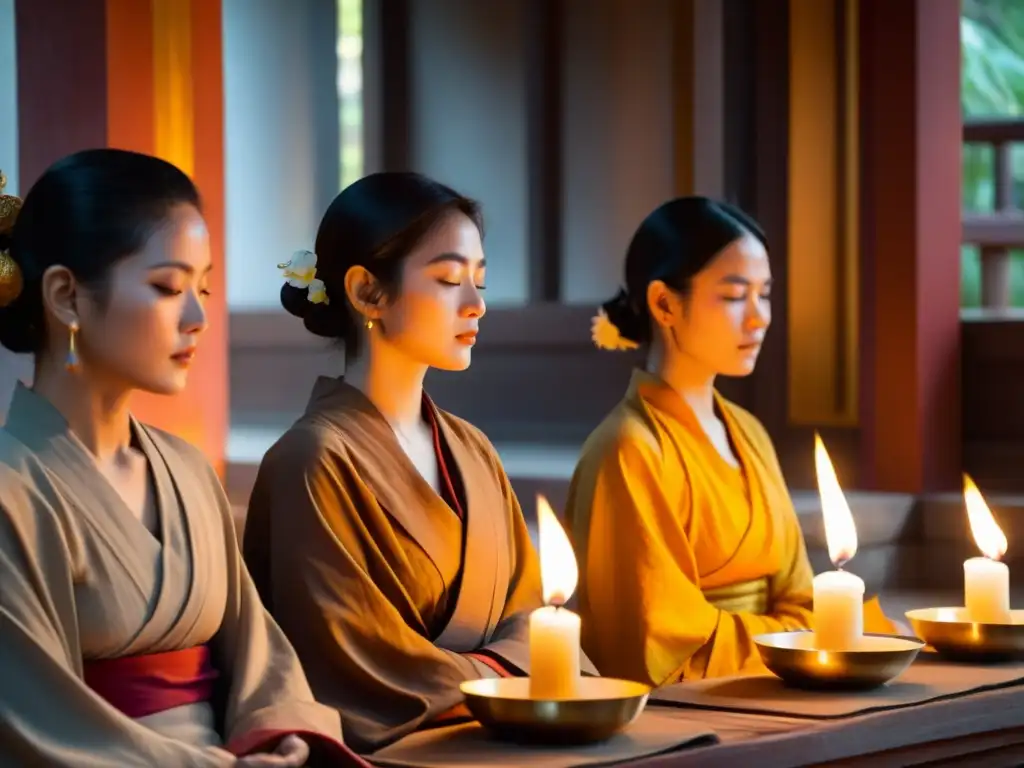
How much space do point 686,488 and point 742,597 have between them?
207 millimetres

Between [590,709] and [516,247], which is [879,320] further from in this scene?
[590,709]

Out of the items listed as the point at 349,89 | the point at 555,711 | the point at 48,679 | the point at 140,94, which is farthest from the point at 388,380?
the point at 349,89

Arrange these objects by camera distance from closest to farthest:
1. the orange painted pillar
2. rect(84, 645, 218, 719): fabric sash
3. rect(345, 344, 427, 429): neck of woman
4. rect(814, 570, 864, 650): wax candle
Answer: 1. rect(84, 645, 218, 719): fabric sash
2. rect(814, 570, 864, 650): wax candle
3. rect(345, 344, 427, 429): neck of woman
4. the orange painted pillar

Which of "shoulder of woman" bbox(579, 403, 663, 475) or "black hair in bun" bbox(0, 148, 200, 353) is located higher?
"black hair in bun" bbox(0, 148, 200, 353)

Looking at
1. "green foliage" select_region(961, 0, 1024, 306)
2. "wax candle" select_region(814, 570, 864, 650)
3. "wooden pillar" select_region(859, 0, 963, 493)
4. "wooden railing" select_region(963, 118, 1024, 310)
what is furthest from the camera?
"green foliage" select_region(961, 0, 1024, 306)

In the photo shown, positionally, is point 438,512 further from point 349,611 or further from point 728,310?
point 728,310

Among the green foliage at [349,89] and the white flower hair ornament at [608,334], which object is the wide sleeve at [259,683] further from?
the green foliage at [349,89]

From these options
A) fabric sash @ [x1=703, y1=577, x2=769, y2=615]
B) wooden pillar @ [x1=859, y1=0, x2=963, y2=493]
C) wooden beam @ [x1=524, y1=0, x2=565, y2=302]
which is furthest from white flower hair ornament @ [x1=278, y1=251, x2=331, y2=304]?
wooden beam @ [x1=524, y1=0, x2=565, y2=302]

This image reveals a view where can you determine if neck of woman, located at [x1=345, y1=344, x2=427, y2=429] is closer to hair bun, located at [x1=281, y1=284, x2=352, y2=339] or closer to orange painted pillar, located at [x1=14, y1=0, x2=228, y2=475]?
hair bun, located at [x1=281, y1=284, x2=352, y2=339]

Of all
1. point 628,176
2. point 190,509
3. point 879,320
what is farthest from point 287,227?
point 190,509

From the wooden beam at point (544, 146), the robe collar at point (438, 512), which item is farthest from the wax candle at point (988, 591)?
the wooden beam at point (544, 146)

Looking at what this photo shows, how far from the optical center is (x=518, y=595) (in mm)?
2412

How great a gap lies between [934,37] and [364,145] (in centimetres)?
207

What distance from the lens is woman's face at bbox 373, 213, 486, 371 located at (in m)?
2.31
